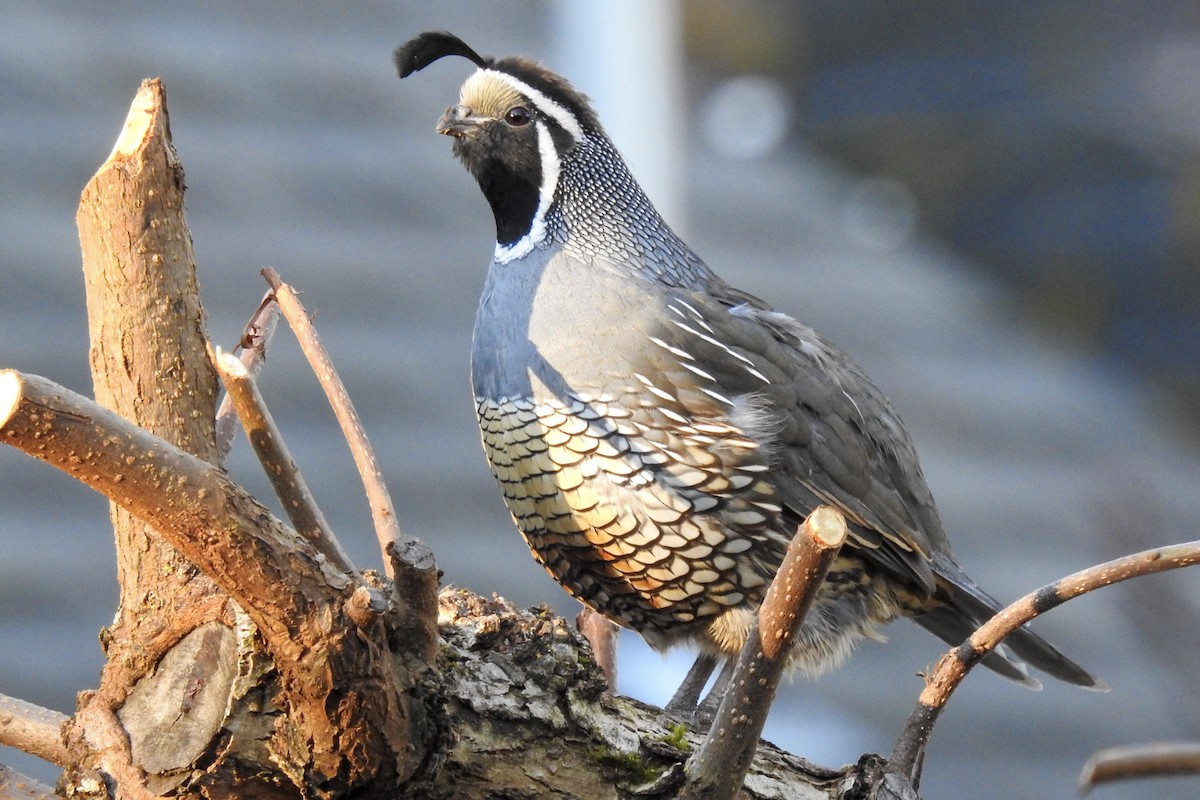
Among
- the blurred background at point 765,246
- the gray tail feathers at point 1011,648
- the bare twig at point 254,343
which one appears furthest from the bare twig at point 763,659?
the blurred background at point 765,246

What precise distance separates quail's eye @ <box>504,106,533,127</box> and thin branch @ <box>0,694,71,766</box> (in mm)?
1452

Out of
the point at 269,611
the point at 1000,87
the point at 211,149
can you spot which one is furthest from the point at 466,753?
the point at 1000,87

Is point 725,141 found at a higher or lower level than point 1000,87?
lower

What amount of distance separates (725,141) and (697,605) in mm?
4029

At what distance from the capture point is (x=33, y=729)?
5.81 feet

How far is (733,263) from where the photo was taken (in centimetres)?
554

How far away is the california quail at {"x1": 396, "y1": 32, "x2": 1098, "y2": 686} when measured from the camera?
2.41 meters

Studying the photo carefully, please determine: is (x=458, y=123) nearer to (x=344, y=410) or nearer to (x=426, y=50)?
(x=426, y=50)

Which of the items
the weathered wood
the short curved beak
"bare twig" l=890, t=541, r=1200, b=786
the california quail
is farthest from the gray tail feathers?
the weathered wood

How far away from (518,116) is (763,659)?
1.53 meters

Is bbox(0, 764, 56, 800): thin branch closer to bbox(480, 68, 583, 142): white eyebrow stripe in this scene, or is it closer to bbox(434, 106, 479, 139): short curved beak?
bbox(434, 106, 479, 139): short curved beak

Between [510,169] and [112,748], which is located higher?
[510,169]

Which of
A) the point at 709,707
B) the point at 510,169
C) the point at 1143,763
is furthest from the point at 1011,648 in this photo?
the point at 1143,763

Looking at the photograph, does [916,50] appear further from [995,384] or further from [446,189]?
[446,189]
